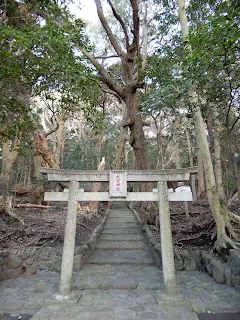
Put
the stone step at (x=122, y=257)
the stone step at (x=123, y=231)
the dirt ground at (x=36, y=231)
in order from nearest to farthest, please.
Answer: the stone step at (x=122, y=257)
the dirt ground at (x=36, y=231)
the stone step at (x=123, y=231)

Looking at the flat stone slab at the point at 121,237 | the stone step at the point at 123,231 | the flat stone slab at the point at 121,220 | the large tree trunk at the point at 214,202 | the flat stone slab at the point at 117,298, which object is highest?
the large tree trunk at the point at 214,202

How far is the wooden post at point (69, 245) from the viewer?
14.7ft

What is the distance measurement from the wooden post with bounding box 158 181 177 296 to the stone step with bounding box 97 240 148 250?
143 inches

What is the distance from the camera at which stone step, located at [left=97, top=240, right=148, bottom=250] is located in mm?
8055

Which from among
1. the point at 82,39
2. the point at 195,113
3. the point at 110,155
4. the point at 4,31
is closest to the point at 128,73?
the point at 82,39

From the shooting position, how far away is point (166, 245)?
178 inches

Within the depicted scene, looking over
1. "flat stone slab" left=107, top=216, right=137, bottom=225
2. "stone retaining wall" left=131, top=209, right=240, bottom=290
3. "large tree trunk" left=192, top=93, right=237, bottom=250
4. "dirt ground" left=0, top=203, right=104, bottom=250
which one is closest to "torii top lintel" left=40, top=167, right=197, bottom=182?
"large tree trunk" left=192, top=93, right=237, bottom=250

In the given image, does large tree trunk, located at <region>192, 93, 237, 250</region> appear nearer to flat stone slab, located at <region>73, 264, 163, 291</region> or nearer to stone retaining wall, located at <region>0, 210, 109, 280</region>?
flat stone slab, located at <region>73, 264, 163, 291</region>

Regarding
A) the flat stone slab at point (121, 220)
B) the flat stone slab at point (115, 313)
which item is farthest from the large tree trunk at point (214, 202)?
the flat stone slab at point (121, 220)

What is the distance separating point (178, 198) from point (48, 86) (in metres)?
4.18

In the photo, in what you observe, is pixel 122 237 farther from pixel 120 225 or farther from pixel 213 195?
pixel 213 195

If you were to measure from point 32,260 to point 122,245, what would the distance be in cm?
338

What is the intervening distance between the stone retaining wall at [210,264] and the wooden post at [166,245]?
55.7 inches

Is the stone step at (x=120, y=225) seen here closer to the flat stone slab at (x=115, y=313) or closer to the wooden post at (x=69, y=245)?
the wooden post at (x=69, y=245)
